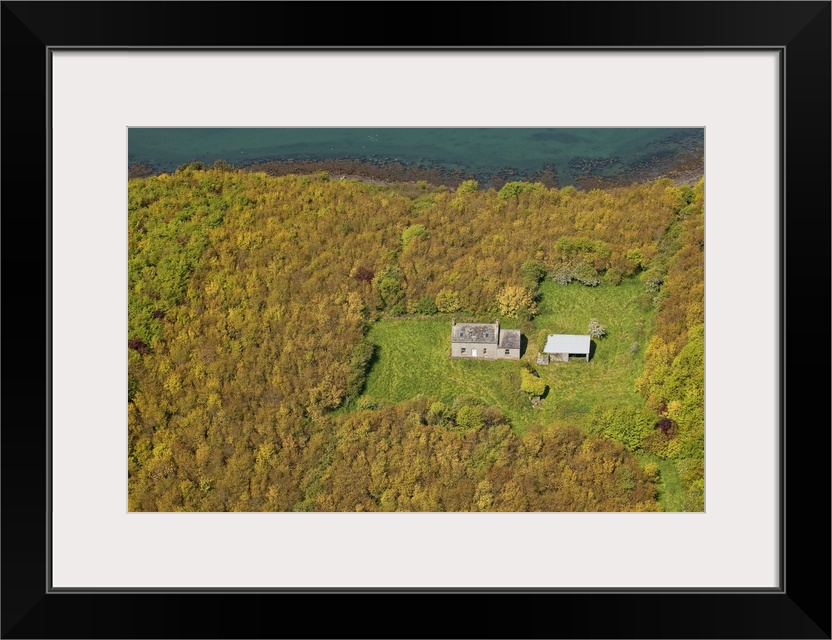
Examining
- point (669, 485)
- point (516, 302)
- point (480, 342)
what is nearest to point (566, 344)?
point (516, 302)

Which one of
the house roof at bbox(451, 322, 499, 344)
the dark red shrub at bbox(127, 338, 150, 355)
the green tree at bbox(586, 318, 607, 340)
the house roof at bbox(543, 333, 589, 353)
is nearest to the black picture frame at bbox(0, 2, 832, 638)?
the dark red shrub at bbox(127, 338, 150, 355)

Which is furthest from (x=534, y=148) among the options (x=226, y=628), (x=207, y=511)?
(x=226, y=628)

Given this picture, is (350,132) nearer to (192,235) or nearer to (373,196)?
(373,196)

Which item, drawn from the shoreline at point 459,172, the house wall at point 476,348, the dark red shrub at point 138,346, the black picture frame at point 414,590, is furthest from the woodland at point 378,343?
the black picture frame at point 414,590

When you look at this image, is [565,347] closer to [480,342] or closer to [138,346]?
[480,342]

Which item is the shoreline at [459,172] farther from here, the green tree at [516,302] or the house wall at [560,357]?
the house wall at [560,357]
